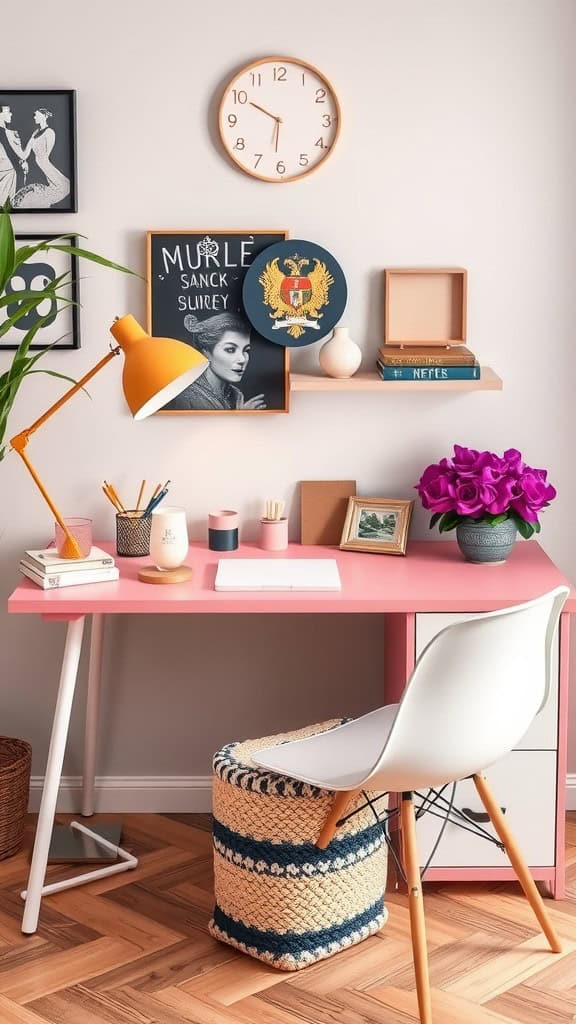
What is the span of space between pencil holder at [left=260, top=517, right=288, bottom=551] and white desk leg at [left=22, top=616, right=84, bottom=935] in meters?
0.61

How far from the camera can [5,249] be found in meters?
2.66

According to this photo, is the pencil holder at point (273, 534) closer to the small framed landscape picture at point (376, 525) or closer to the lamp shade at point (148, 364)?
the small framed landscape picture at point (376, 525)

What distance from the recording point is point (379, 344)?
3.14m

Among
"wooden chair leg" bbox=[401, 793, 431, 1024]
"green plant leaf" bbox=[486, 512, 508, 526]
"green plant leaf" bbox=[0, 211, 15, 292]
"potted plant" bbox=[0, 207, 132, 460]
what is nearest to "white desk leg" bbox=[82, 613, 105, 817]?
"potted plant" bbox=[0, 207, 132, 460]

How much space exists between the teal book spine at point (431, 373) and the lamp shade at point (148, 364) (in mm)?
532

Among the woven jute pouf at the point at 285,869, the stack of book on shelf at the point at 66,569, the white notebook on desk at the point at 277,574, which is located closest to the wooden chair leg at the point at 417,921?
the woven jute pouf at the point at 285,869

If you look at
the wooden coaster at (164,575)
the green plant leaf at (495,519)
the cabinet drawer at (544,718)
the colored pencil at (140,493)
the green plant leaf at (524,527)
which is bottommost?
the cabinet drawer at (544,718)

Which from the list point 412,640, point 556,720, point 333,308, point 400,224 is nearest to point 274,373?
point 333,308

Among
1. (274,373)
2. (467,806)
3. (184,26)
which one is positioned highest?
(184,26)

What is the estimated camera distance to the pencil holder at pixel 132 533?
3006 mm

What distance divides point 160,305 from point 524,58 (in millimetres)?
1075

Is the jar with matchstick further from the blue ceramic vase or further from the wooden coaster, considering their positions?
the blue ceramic vase

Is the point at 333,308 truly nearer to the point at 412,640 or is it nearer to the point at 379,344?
the point at 379,344

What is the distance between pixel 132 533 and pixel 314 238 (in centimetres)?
86
